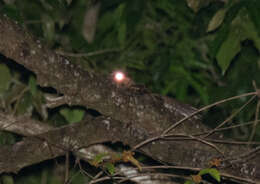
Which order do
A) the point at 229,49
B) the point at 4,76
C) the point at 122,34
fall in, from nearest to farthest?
the point at 229,49
the point at 4,76
the point at 122,34

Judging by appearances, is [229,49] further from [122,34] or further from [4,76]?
[122,34]

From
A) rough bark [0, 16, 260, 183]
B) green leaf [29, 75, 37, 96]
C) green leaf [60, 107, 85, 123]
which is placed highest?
green leaf [29, 75, 37, 96]

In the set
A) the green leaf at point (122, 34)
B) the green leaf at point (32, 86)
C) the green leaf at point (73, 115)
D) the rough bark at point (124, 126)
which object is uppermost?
the green leaf at point (122, 34)

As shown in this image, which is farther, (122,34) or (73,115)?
(122,34)

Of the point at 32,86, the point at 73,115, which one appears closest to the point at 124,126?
the point at 73,115

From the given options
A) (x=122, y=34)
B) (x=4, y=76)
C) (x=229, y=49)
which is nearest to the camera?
(x=229, y=49)

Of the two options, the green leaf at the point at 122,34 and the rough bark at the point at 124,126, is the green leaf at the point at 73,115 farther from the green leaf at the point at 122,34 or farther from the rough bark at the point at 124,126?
the green leaf at the point at 122,34

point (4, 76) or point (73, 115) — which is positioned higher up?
point (4, 76)

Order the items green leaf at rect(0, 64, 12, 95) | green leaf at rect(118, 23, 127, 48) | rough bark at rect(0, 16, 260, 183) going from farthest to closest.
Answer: green leaf at rect(118, 23, 127, 48) → green leaf at rect(0, 64, 12, 95) → rough bark at rect(0, 16, 260, 183)

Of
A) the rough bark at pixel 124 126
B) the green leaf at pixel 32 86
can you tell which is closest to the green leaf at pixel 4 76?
the green leaf at pixel 32 86

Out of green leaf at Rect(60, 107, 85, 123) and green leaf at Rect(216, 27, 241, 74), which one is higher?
green leaf at Rect(216, 27, 241, 74)

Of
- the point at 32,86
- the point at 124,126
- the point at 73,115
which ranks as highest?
the point at 32,86

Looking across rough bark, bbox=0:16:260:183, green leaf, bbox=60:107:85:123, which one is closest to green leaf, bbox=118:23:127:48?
green leaf, bbox=60:107:85:123

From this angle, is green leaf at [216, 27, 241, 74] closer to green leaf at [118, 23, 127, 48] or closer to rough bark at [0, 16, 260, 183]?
rough bark at [0, 16, 260, 183]
